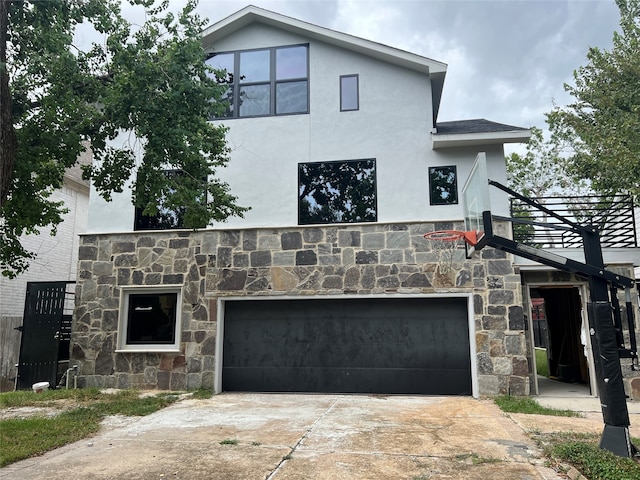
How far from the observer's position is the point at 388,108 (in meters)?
10.4

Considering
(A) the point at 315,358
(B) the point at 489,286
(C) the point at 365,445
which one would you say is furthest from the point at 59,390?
(B) the point at 489,286

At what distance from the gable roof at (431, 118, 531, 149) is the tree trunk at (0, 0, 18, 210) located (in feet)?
24.2

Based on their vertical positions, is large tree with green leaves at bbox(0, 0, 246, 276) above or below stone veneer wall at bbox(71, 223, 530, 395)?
above

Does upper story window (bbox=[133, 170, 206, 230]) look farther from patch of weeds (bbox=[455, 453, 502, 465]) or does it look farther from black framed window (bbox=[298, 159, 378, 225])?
patch of weeds (bbox=[455, 453, 502, 465])

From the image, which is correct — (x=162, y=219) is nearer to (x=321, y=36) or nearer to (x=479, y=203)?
(x=321, y=36)

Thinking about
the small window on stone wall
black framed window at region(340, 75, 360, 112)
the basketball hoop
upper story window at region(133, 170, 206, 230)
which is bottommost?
the small window on stone wall

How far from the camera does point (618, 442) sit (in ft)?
16.4

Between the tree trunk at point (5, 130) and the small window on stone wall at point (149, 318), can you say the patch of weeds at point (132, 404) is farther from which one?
the tree trunk at point (5, 130)

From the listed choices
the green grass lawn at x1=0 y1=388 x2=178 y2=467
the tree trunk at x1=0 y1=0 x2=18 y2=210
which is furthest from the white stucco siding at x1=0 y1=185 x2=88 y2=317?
the tree trunk at x1=0 y1=0 x2=18 y2=210

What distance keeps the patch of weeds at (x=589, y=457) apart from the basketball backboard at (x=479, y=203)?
2.40 m

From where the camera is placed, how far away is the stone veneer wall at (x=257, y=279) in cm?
925

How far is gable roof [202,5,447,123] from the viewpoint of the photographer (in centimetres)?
1014

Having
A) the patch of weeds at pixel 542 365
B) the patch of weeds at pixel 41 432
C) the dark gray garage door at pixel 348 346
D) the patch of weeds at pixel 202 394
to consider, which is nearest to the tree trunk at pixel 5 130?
the patch of weeds at pixel 41 432

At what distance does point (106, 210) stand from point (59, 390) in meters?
3.98
